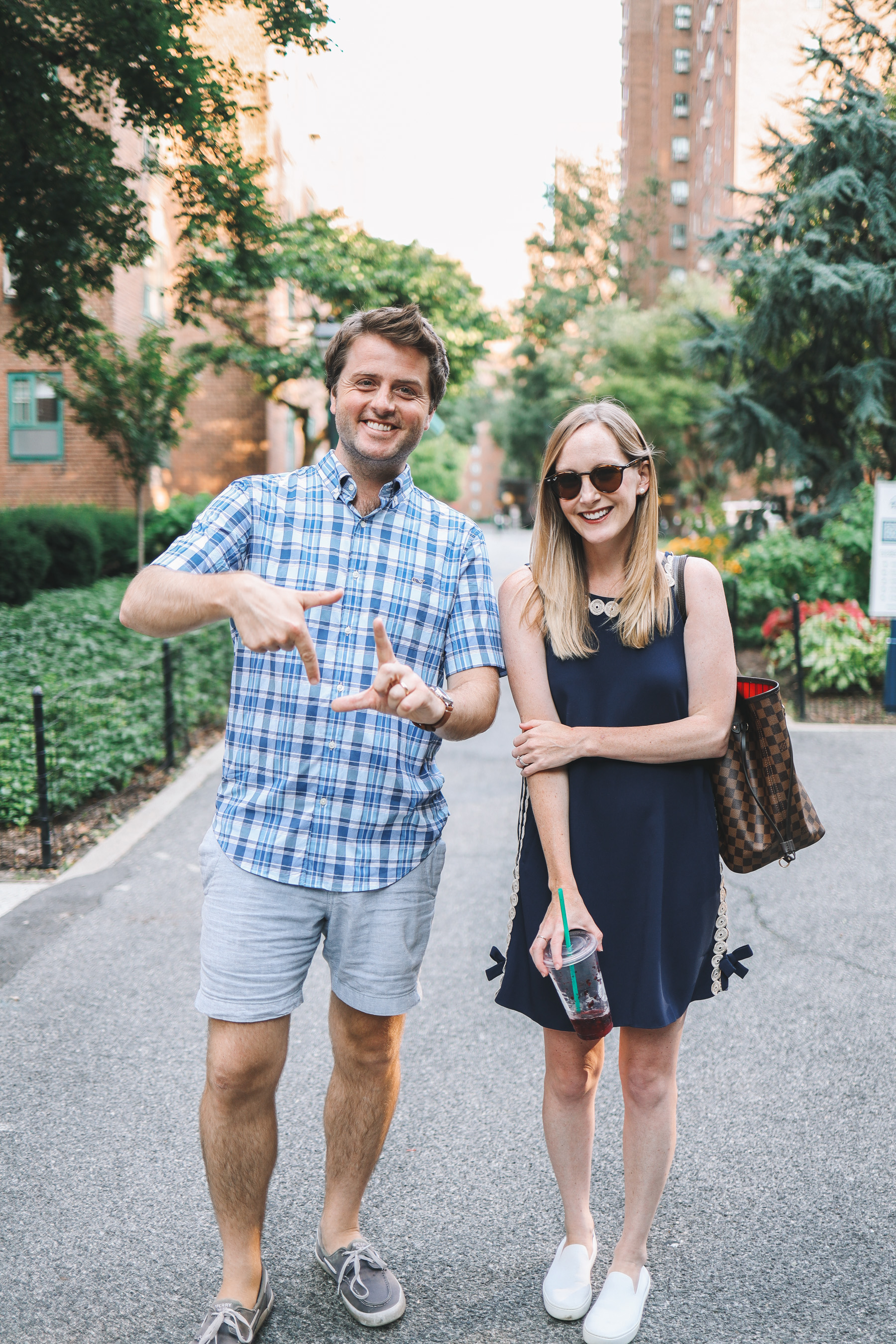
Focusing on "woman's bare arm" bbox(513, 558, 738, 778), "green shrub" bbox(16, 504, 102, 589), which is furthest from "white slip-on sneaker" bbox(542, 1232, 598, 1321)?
"green shrub" bbox(16, 504, 102, 589)

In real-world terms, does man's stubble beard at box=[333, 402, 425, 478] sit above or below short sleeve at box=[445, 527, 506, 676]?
above

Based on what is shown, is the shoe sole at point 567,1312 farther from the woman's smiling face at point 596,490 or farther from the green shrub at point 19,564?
the green shrub at point 19,564

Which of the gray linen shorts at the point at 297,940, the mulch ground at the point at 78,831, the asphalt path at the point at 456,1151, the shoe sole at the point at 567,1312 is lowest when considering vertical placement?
the mulch ground at the point at 78,831

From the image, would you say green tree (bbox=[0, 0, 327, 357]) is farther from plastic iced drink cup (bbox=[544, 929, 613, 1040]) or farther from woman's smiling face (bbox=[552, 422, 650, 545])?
plastic iced drink cup (bbox=[544, 929, 613, 1040])

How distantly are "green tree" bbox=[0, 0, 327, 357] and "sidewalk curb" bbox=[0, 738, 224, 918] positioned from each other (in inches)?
151

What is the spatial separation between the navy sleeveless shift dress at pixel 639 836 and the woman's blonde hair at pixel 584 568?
4 cm

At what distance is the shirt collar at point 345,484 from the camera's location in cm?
234

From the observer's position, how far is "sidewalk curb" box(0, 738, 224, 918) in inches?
212

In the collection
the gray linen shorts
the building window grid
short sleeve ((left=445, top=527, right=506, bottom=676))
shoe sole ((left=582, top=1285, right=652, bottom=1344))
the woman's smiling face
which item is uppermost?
the building window grid

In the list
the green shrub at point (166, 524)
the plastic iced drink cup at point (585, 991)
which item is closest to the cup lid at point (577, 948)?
the plastic iced drink cup at point (585, 991)

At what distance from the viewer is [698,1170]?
2986 mm

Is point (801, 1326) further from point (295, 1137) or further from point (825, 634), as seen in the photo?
point (825, 634)

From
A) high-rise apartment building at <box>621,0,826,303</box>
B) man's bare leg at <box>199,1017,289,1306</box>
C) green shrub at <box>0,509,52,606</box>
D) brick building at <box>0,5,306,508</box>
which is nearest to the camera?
man's bare leg at <box>199,1017,289,1306</box>

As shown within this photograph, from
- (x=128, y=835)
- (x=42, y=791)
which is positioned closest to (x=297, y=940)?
(x=42, y=791)
